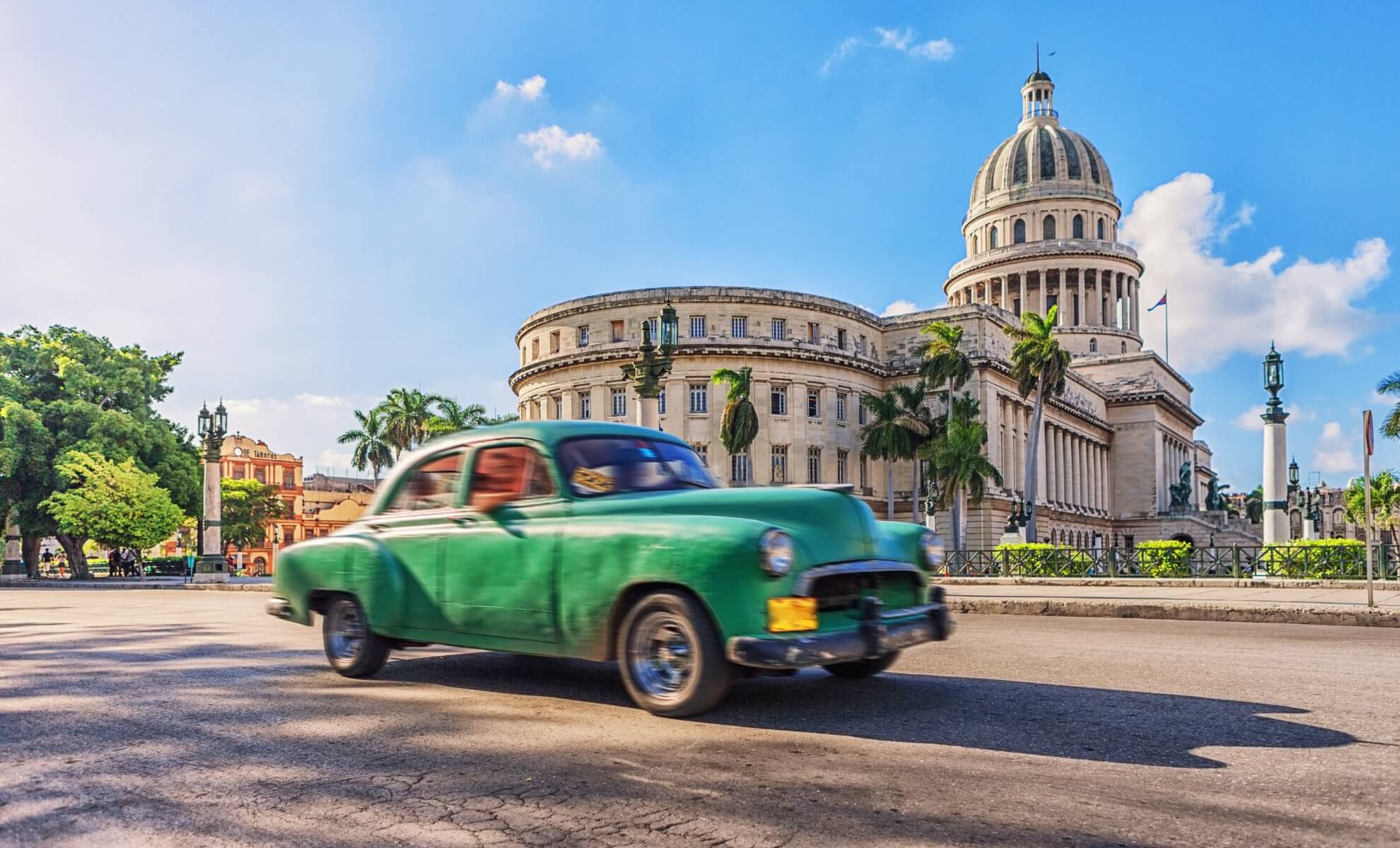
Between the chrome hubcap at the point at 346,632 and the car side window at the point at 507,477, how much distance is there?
1481mm

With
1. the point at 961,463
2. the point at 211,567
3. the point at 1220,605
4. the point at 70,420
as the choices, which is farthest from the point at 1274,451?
the point at 70,420

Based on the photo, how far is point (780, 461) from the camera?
60.1 meters

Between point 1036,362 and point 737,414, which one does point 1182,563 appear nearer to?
point 1036,362

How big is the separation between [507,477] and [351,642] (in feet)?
6.51

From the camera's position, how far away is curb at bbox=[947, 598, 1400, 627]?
41.8 feet

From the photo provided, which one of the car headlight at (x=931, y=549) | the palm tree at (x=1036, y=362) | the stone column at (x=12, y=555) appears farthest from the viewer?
the palm tree at (x=1036, y=362)

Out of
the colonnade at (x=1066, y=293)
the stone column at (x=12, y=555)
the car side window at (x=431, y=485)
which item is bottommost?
the stone column at (x=12, y=555)

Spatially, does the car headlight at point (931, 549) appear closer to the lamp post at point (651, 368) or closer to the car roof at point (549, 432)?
the car roof at point (549, 432)

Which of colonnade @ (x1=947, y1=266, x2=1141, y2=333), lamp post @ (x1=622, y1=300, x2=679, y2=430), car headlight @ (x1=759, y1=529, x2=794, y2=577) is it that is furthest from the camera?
colonnade @ (x1=947, y1=266, x2=1141, y2=333)

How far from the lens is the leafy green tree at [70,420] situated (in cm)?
4694

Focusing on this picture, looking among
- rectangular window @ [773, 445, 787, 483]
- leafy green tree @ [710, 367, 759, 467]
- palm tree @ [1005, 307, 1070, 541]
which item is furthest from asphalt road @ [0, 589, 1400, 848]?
rectangular window @ [773, 445, 787, 483]

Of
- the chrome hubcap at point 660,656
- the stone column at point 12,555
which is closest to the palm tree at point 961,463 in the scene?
the stone column at point 12,555

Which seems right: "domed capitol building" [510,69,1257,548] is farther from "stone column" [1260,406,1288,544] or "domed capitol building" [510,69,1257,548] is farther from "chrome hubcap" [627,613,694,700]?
"chrome hubcap" [627,613,694,700]

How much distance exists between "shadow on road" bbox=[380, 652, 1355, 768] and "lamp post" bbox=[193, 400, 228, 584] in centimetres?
→ 3591
